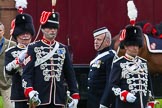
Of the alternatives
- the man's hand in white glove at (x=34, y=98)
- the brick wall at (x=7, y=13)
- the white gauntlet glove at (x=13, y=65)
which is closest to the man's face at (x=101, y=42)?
the white gauntlet glove at (x=13, y=65)

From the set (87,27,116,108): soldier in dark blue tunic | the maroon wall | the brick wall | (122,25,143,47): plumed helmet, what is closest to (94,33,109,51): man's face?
(87,27,116,108): soldier in dark blue tunic

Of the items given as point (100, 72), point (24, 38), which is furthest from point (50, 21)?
point (100, 72)

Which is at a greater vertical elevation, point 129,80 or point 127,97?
point 129,80

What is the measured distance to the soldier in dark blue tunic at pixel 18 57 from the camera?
7254 mm

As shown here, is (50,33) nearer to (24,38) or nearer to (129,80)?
(24,38)

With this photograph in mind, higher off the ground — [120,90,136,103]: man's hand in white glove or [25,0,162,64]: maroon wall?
[25,0,162,64]: maroon wall

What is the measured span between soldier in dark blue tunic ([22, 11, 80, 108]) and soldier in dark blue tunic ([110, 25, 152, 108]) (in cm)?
50

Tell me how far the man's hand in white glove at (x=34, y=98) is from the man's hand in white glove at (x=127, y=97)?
37.2 inches

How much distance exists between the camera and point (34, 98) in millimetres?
6621

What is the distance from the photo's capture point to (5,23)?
11.4 m

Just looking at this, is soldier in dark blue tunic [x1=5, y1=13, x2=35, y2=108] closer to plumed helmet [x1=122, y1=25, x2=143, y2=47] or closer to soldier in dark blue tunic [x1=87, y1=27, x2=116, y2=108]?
soldier in dark blue tunic [x1=87, y1=27, x2=116, y2=108]

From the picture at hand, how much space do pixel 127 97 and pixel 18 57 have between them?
1.37 metres

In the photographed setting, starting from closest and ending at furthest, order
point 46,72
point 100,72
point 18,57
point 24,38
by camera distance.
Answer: point 46,72, point 18,57, point 24,38, point 100,72

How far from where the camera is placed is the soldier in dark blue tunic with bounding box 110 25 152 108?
23.1 ft
